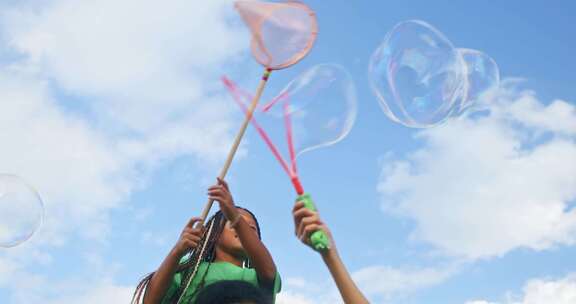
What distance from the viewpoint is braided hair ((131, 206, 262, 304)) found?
516 cm

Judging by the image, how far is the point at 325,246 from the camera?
3029 mm

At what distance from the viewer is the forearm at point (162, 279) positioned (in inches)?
195

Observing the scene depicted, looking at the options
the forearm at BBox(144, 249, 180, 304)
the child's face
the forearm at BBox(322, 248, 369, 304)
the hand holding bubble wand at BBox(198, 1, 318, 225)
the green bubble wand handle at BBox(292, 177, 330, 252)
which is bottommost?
the forearm at BBox(322, 248, 369, 304)

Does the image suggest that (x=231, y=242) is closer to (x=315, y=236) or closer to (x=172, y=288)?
(x=172, y=288)

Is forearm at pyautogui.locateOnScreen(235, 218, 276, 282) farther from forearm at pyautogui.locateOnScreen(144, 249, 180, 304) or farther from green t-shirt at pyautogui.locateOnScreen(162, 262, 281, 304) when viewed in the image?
forearm at pyautogui.locateOnScreen(144, 249, 180, 304)

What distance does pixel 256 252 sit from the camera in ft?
16.5

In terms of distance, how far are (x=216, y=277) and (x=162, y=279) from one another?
0.41 meters

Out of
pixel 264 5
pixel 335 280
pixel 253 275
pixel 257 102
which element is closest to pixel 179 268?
pixel 253 275

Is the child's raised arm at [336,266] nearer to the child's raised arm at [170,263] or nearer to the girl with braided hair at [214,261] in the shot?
the girl with braided hair at [214,261]

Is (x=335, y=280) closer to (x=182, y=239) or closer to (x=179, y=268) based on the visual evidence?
(x=182, y=239)

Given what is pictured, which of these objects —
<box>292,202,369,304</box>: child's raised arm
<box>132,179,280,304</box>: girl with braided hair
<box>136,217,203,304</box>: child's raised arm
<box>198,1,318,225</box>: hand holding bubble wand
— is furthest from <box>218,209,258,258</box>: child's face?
<box>292,202,369,304</box>: child's raised arm

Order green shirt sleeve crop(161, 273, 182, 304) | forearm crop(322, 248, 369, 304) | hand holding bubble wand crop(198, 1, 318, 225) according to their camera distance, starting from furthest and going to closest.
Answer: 1. green shirt sleeve crop(161, 273, 182, 304)
2. hand holding bubble wand crop(198, 1, 318, 225)
3. forearm crop(322, 248, 369, 304)

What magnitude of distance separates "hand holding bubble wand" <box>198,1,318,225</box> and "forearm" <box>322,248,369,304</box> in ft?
4.80

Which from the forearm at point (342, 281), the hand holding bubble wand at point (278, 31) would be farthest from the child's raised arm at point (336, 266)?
the hand holding bubble wand at point (278, 31)
